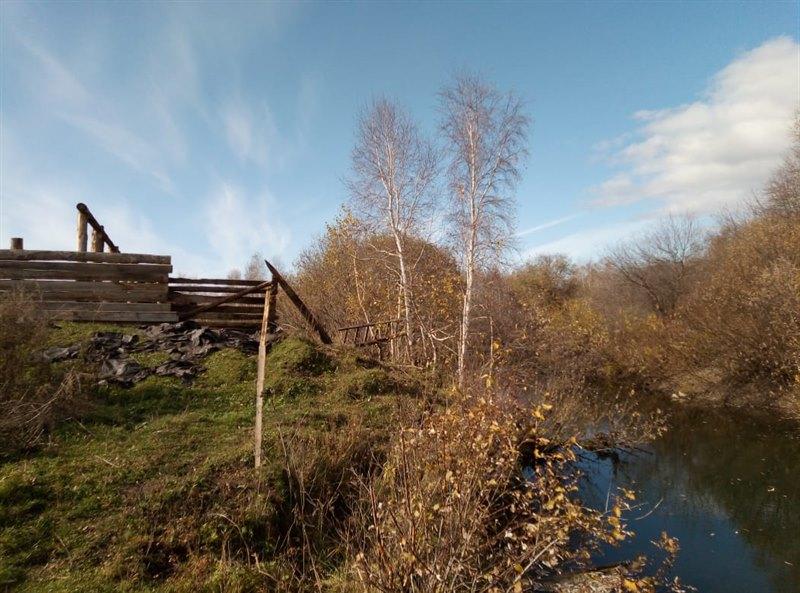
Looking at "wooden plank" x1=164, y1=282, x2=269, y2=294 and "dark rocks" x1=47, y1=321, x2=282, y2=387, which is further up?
"wooden plank" x1=164, y1=282, x2=269, y2=294

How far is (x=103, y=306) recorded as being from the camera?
38.7ft

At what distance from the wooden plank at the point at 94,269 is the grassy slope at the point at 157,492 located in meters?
4.04

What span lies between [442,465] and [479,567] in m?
0.95

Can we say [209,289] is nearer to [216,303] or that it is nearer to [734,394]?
[216,303]

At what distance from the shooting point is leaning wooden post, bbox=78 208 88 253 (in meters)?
12.6

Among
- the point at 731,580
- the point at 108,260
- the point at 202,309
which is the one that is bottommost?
the point at 731,580

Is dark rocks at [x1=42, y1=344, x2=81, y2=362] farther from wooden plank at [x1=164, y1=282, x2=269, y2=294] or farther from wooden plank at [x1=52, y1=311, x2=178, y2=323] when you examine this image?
wooden plank at [x1=164, y1=282, x2=269, y2=294]

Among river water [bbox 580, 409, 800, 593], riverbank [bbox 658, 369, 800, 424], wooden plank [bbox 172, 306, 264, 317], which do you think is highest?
wooden plank [bbox 172, 306, 264, 317]

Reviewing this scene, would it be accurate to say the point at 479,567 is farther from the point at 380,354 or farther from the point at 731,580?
the point at 380,354

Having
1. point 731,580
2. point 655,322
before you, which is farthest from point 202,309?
point 655,322

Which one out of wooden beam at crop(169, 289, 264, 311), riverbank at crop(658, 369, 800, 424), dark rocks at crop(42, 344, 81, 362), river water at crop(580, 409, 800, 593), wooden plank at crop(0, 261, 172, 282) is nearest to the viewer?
river water at crop(580, 409, 800, 593)

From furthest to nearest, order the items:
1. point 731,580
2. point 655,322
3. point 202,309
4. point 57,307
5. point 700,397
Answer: point 655,322 → point 700,397 → point 202,309 → point 57,307 → point 731,580

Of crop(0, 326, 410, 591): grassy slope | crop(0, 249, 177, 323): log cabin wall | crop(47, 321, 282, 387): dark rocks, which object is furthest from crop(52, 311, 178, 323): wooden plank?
crop(0, 326, 410, 591): grassy slope

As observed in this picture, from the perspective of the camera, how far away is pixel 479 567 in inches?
174
